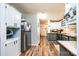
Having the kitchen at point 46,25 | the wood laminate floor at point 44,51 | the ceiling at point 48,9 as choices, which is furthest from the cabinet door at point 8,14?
the wood laminate floor at point 44,51

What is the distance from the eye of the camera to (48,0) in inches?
47.8

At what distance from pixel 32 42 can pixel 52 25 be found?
78.1 inches

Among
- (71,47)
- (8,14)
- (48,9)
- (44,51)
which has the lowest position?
(44,51)

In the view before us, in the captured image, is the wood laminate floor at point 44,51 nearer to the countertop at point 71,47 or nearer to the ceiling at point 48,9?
the countertop at point 71,47

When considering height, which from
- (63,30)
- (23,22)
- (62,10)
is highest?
(62,10)

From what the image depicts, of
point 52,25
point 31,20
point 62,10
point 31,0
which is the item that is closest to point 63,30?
point 52,25

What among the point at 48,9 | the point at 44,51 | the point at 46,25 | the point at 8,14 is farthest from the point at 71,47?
the point at 48,9

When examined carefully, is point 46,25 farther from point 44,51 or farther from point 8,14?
point 8,14

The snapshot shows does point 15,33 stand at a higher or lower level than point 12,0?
lower

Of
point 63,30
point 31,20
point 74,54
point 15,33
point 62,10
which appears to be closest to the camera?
point 74,54

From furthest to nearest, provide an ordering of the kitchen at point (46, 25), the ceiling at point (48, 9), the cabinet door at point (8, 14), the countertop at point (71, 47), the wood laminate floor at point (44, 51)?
1. the ceiling at point (48, 9)
2. the wood laminate floor at point (44, 51)
3. the cabinet door at point (8, 14)
4. the kitchen at point (46, 25)
5. the countertop at point (71, 47)

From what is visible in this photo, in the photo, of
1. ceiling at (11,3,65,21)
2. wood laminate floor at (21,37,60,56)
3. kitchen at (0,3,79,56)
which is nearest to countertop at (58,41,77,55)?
kitchen at (0,3,79,56)

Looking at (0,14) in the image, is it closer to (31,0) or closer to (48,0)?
(31,0)

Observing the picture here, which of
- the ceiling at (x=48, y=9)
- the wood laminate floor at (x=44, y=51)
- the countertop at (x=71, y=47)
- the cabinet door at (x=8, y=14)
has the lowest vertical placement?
the wood laminate floor at (x=44, y=51)
